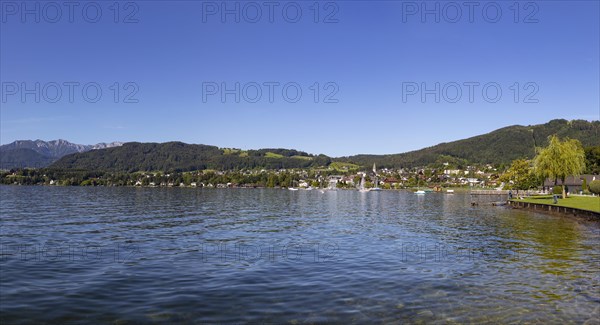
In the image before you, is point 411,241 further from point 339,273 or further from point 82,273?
point 82,273

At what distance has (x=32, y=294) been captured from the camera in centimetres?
1750

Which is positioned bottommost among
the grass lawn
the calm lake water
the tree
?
the calm lake water

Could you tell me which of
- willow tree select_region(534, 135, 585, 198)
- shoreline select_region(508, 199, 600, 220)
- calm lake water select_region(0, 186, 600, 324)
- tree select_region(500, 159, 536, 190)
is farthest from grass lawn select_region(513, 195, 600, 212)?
tree select_region(500, 159, 536, 190)

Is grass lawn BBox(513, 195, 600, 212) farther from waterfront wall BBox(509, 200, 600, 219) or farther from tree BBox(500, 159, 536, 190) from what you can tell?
tree BBox(500, 159, 536, 190)

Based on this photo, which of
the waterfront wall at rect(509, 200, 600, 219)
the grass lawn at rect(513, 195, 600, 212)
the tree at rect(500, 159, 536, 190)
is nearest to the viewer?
the waterfront wall at rect(509, 200, 600, 219)

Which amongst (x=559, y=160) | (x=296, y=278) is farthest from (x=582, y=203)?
(x=296, y=278)

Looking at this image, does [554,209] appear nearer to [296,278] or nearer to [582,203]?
[582,203]

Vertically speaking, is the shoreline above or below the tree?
below

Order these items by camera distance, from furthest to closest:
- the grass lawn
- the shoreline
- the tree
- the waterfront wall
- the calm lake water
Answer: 1. the tree
2. the grass lawn
3. the shoreline
4. the waterfront wall
5. the calm lake water

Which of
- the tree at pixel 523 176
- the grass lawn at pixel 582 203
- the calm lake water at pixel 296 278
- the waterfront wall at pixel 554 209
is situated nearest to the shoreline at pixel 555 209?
the waterfront wall at pixel 554 209

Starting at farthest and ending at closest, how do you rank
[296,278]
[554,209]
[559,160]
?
1. [559,160]
2. [554,209]
3. [296,278]

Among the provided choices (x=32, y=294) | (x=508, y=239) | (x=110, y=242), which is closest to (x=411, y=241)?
(x=508, y=239)

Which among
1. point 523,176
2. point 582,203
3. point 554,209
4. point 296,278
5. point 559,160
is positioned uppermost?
point 559,160

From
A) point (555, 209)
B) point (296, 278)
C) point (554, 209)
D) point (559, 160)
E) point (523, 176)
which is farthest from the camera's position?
point (523, 176)
